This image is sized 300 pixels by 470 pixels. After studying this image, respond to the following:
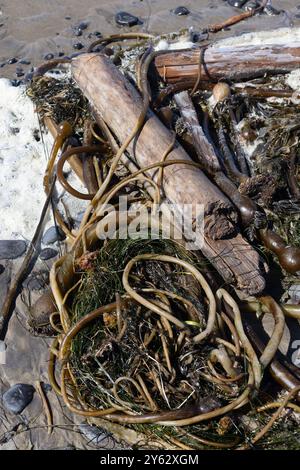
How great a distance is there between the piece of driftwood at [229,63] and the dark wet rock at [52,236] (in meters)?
1.76

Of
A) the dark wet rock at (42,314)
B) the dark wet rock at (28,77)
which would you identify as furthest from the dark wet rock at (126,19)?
the dark wet rock at (42,314)

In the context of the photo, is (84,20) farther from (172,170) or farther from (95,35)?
(172,170)

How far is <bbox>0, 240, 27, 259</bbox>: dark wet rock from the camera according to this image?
388 centimetres

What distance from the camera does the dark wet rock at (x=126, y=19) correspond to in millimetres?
6086

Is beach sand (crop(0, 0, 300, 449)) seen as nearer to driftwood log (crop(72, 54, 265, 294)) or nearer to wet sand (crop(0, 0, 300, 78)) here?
wet sand (crop(0, 0, 300, 78))

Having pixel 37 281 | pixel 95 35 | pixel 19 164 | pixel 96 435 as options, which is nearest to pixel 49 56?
pixel 95 35

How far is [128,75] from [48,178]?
1.24 meters

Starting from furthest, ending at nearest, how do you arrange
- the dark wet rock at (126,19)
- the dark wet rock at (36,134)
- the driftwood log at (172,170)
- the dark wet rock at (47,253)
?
the dark wet rock at (126,19) → the dark wet rock at (36,134) → the dark wet rock at (47,253) → the driftwood log at (172,170)

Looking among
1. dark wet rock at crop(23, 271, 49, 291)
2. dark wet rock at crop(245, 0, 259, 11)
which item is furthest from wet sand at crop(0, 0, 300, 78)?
dark wet rock at crop(23, 271, 49, 291)

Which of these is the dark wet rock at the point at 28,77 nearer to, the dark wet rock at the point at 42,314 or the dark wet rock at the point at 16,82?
the dark wet rock at the point at 16,82

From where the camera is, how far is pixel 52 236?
13.0 feet

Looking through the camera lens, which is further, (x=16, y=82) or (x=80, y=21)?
(x=80, y=21)

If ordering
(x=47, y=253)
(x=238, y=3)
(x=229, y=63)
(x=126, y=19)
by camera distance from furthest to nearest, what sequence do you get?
(x=238, y=3) → (x=126, y=19) → (x=229, y=63) → (x=47, y=253)

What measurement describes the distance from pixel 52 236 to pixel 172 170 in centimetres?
98
